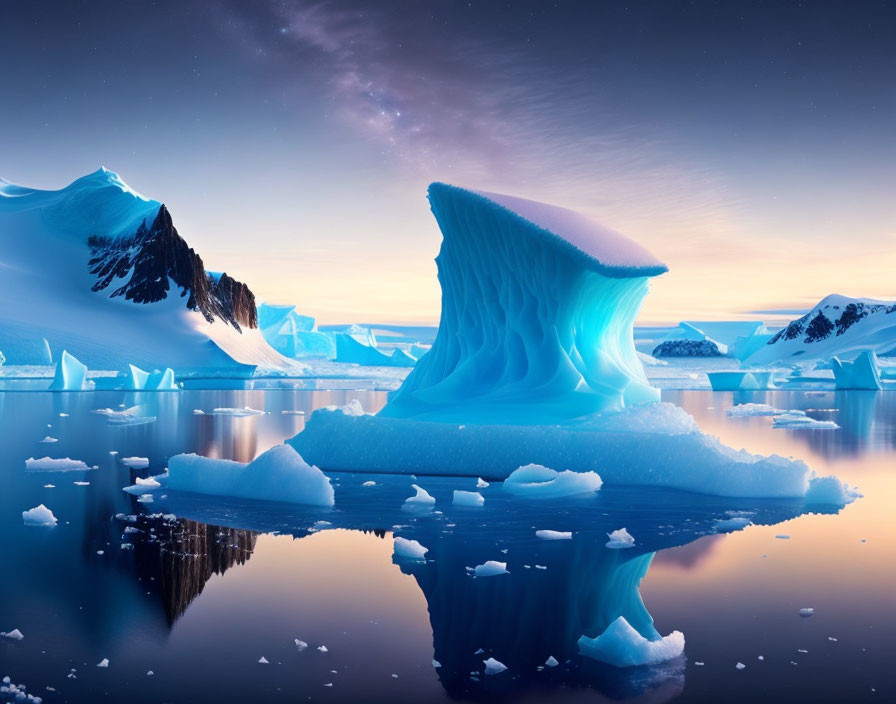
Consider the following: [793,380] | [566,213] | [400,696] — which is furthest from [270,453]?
[793,380]

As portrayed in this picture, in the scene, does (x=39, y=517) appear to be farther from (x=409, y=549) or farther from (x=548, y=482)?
(x=548, y=482)

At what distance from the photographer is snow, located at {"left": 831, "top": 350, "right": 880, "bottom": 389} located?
110ft

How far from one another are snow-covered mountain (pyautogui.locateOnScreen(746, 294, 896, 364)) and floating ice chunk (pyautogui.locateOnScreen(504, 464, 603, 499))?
214 ft

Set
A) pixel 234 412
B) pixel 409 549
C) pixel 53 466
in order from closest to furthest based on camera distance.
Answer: pixel 409 549 → pixel 53 466 → pixel 234 412

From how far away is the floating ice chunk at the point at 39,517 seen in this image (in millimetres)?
6988

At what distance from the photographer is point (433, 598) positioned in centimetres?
483

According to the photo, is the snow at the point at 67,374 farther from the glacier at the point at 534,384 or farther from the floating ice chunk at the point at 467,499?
the floating ice chunk at the point at 467,499

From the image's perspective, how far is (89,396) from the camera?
29656 mm

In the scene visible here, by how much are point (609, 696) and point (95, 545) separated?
14.5 feet

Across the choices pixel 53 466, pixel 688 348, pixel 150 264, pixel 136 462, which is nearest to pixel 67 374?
pixel 136 462

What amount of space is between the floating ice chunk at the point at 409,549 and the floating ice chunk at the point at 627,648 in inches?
→ 78.9

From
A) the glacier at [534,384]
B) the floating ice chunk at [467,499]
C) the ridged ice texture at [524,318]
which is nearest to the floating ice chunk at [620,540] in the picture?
the floating ice chunk at [467,499]

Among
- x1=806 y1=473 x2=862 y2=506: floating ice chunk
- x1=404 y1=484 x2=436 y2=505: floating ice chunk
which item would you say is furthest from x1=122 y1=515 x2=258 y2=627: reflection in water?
x1=806 y1=473 x2=862 y2=506: floating ice chunk

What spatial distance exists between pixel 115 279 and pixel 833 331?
209 feet
